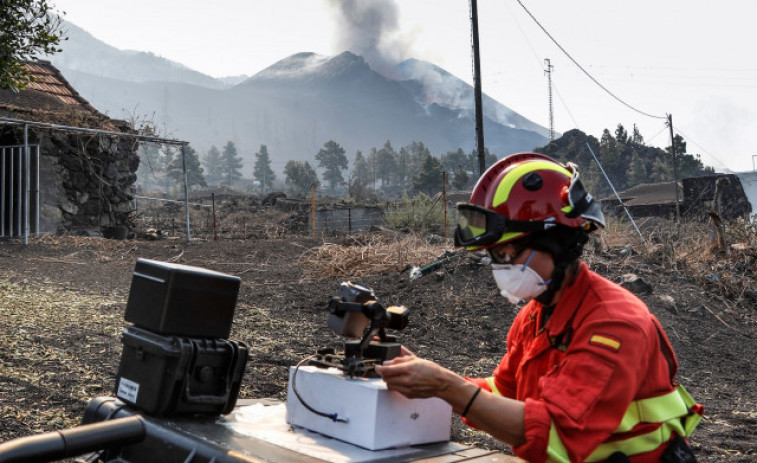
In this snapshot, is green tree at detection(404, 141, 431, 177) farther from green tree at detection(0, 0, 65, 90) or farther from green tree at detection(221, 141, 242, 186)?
green tree at detection(0, 0, 65, 90)

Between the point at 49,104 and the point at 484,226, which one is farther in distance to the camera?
the point at 49,104

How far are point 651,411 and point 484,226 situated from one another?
2.55 ft

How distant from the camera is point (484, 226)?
2.54m

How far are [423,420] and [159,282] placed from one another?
123 centimetres

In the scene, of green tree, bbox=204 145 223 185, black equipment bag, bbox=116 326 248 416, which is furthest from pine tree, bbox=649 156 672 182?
green tree, bbox=204 145 223 185

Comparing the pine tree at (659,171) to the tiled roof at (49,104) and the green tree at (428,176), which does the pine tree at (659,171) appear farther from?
the tiled roof at (49,104)

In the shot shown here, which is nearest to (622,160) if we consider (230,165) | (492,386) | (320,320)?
(320,320)

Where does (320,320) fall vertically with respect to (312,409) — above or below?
below

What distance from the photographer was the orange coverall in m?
2.19

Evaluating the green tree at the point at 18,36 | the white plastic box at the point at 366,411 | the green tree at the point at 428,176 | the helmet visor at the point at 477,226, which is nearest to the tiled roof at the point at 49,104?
the green tree at the point at 18,36

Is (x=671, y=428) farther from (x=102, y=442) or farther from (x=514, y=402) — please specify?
(x=102, y=442)

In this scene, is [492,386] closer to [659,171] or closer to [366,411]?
[366,411]

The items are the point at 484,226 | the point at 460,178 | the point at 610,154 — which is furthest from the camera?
the point at 610,154

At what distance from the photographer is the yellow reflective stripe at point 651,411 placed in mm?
2303
